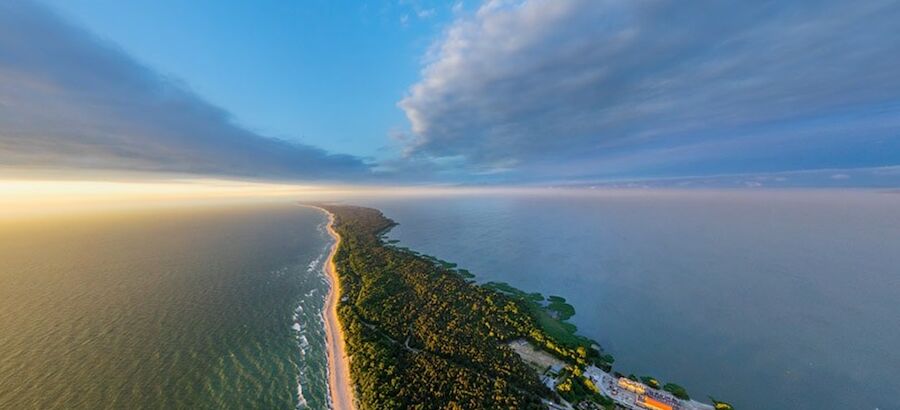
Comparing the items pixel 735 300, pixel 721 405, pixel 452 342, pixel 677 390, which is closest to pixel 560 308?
pixel 677 390

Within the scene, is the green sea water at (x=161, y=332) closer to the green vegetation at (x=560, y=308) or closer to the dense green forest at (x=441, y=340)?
the dense green forest at (x=441, y=340)

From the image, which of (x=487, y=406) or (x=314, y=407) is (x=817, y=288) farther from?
(x=314, y=407)

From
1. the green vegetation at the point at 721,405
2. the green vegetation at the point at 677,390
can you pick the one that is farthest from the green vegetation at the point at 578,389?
the green vegetation at the point at 721,405

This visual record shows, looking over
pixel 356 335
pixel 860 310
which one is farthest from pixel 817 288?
pixel 356 335

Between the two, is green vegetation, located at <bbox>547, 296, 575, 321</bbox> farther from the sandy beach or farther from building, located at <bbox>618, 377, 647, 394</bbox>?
the sandy beach

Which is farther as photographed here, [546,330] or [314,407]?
[546,330]
